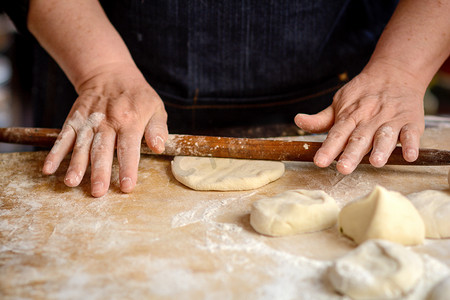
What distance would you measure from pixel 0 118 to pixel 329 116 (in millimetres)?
4875

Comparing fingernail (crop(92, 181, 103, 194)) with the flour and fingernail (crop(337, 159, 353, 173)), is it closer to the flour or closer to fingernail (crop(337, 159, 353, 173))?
the flour

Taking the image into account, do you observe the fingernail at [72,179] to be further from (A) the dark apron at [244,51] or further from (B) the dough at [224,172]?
(A) the dark apron at [244,51]

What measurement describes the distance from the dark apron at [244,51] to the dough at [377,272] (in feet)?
4.96

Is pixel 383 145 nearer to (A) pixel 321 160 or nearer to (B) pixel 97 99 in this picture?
(A) pixel 321 160

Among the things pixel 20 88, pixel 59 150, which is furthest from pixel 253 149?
pixel 20 88

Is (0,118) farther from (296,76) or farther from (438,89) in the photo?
(438,89)

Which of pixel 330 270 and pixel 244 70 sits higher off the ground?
pixel 244 70

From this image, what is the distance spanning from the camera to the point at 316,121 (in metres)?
1.84

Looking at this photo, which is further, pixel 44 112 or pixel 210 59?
pixel 44 112

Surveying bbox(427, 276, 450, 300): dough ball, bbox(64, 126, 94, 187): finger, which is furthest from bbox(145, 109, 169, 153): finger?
bbox(427, 276, 450, 300): dough ball

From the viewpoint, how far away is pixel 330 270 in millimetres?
1050

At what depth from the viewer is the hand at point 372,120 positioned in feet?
5.28

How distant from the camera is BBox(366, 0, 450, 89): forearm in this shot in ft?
6.47

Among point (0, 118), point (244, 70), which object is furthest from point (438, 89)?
point (0, 118)
